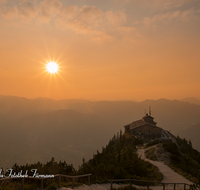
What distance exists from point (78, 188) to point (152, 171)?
1579 centimetres

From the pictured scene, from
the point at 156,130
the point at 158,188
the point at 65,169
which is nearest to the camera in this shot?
the point at 158,188

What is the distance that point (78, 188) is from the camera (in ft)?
43.3

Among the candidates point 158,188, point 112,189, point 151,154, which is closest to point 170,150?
point 151,154

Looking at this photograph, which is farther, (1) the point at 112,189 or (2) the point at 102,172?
(2) the point at 102,172

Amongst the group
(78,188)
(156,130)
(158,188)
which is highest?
(156,130)

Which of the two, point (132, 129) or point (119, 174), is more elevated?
point (132, 129)

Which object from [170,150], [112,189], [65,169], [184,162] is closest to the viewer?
[112,189]

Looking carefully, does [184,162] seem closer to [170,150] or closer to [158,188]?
[170,150]

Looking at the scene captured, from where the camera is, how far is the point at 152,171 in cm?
2509

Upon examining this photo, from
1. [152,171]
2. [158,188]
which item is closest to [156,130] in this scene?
[152,171]

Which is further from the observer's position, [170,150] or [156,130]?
[156,130]

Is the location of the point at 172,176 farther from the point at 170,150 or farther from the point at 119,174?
the point at 170,150

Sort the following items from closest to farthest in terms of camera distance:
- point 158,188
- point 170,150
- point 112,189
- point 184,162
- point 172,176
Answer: point 112,189, point 158,188, point 172,176, point 184,162, point 170,150

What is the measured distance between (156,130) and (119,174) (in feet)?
174
